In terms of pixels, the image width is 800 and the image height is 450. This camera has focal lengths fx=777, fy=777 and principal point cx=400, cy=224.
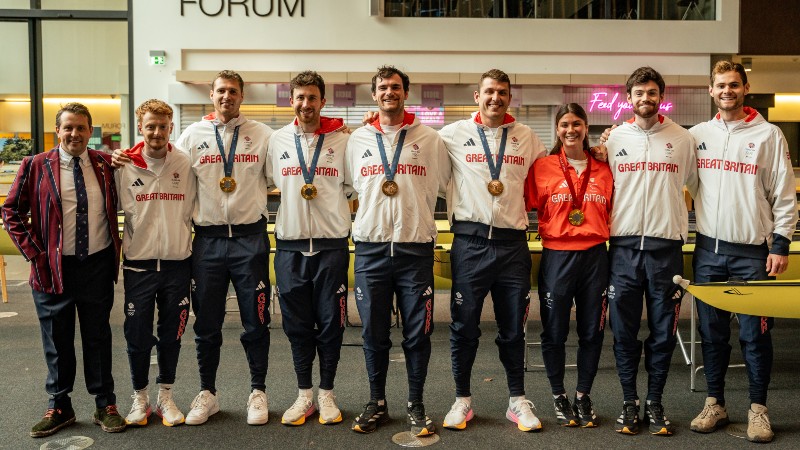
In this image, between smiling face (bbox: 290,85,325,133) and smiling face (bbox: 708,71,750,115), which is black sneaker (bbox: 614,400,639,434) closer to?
smiling face (bbox: 708,71,750,115)

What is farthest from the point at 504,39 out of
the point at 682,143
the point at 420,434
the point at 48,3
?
the point at 420,434

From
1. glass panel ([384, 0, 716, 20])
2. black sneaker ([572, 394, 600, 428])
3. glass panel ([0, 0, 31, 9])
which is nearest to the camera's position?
black sneaker ([572, 394, 600, 428])

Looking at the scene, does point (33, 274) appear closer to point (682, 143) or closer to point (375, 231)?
point (375, 231)

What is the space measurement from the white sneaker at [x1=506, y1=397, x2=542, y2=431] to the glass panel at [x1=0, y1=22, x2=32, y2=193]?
377 inches

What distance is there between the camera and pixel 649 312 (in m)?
3.72

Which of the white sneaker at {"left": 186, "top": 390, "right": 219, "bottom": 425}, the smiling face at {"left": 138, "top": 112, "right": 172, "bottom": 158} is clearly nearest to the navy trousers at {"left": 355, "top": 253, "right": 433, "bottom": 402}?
the white sneaker at {"left": 186, "top": 390, "right": 219, "bottom": 425}

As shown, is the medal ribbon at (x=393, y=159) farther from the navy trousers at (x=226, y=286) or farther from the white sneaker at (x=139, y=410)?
the white sneaker at (x=139, y=410)

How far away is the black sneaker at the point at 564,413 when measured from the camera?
3.76 m

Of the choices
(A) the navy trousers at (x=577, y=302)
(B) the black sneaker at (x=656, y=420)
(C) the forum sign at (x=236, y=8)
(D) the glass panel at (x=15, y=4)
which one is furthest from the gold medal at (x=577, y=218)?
(D) the glass panel at (x=15, y=4)

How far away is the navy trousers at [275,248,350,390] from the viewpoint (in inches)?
148

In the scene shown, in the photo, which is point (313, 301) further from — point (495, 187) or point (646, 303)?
point (646, 303)

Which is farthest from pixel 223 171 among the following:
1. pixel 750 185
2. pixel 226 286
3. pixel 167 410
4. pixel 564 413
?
pixel 750 185

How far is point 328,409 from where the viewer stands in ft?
12.6

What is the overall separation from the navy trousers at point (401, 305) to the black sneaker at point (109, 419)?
1.22m
